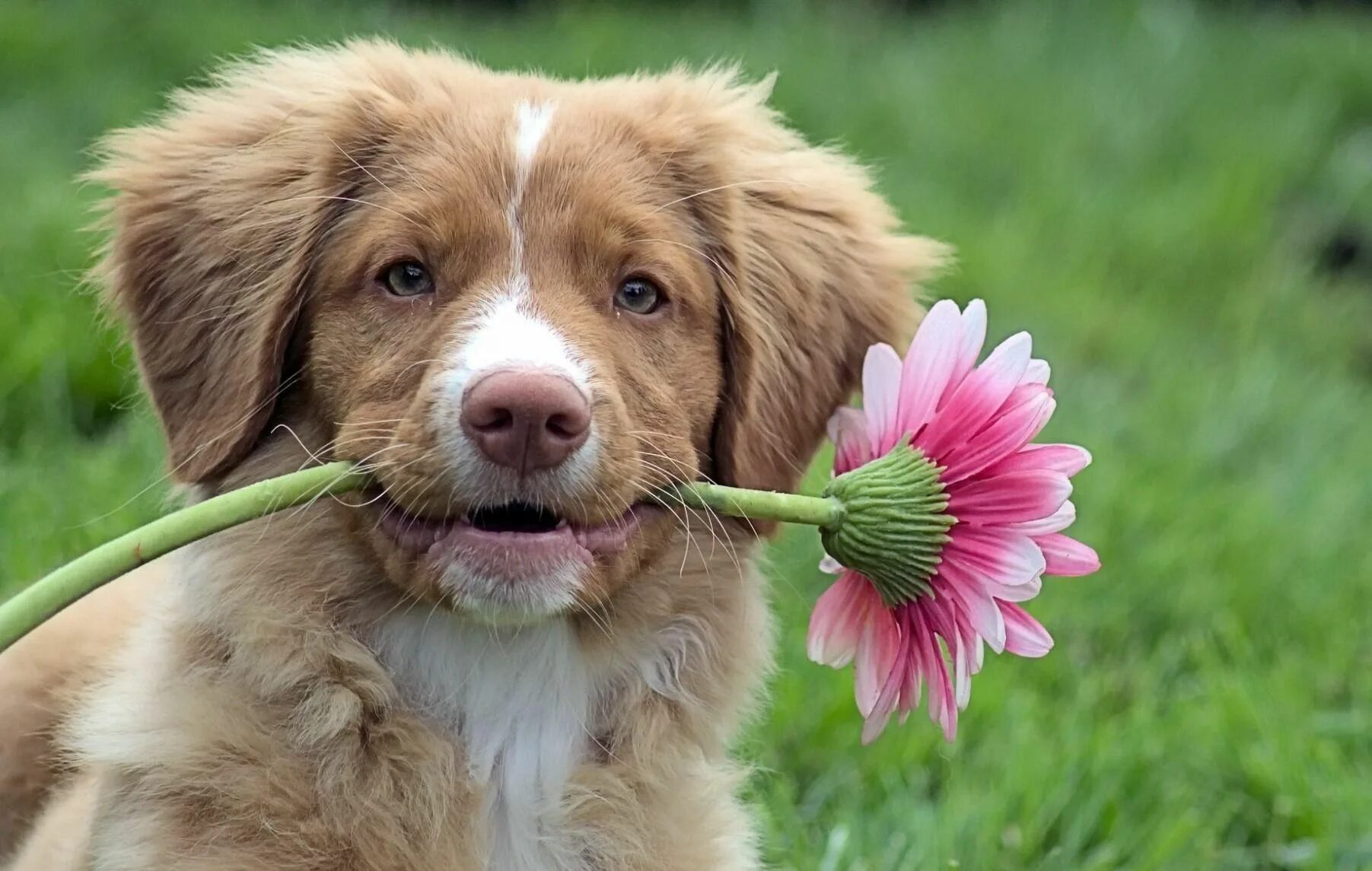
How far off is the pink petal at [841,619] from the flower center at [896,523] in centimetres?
15

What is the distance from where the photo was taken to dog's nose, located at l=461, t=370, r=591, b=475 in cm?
288

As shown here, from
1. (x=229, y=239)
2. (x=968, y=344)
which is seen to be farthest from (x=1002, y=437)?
(x=229, y=239)

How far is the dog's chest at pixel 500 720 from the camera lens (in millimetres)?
3385

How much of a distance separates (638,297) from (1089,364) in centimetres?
523

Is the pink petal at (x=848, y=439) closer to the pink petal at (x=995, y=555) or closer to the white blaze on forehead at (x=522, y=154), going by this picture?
the pink petal at (x=995, y=555)

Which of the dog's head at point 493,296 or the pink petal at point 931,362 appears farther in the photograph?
the pink petal at point 931,362

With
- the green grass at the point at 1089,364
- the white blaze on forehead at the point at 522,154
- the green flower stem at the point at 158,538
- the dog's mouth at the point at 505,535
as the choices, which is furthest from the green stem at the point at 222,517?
the green grass at the point at 1089,364

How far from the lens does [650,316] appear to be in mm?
3408

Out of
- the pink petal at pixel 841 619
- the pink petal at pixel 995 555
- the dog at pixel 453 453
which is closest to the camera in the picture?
the pink petal at pixel 995 555

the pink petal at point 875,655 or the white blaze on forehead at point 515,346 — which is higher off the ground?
the white blaze on forehead at point 515,346

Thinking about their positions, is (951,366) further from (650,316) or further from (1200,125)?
(1200,125)

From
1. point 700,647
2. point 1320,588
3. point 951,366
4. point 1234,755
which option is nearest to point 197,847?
point 700,647

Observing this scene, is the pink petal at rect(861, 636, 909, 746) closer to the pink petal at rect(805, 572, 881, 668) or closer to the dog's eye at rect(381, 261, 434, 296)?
the pink petal at rect(805, 572, 881, 668)

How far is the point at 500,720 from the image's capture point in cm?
342
